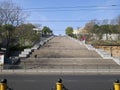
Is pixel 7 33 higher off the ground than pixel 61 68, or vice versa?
pixel 7 33

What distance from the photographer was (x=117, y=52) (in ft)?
224

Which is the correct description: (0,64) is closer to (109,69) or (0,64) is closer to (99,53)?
(109,69)

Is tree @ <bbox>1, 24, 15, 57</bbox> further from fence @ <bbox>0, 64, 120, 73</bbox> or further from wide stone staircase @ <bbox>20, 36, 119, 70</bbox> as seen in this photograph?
fence @ <bbox>0, 64, 120, 73</bbox>

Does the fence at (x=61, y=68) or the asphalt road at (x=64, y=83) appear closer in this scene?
the asphalt road at (x=64, y=83)

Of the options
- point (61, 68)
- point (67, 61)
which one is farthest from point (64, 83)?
point (67, 61)

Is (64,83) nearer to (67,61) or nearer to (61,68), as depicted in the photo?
(61,68)

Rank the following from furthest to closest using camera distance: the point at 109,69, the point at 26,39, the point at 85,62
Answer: the point at 26,39
the point at 85,62
the point at 109,69

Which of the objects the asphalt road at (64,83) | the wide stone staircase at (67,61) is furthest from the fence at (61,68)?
the asphalt road at (64,83)

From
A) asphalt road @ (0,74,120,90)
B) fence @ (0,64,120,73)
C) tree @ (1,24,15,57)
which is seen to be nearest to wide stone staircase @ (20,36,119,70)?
fence @ (0,64,120,73)

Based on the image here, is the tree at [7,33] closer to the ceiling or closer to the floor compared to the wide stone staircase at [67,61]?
closer to the ceiling

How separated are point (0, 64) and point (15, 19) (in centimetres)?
→ 2094

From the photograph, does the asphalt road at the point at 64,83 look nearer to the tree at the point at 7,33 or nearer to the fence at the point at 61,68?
the fence at the point at 61,68

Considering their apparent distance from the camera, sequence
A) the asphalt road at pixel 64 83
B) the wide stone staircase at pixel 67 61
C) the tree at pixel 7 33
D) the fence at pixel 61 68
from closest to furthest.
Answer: the asphalt road at pixel 64 83 < the fence at pixel 61 68 < the wide stone staircase at pixel 67 61 < the tree at pixel 7 33

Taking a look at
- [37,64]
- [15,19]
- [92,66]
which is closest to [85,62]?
[92,66]
